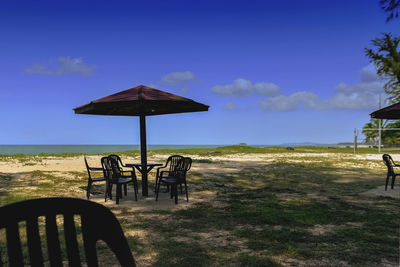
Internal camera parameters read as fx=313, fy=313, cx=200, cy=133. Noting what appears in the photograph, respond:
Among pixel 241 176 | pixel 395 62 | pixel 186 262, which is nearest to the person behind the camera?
pixel 186 262

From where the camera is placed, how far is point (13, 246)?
1.28 meters

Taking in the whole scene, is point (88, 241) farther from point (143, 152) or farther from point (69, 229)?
point (143, 152)

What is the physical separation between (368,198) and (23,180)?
10020 millimetres

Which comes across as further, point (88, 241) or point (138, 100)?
point (138, 100)

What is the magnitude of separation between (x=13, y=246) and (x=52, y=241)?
147 mm

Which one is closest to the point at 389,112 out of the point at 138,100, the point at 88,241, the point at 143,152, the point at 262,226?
the point at 262,226

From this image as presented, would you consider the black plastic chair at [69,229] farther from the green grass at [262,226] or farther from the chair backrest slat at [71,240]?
the green grass at [262,226]

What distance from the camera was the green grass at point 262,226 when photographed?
386 cm

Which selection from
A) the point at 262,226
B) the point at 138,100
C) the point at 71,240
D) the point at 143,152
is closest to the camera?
the point at 71,240

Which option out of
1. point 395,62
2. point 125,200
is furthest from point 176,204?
point 395,62

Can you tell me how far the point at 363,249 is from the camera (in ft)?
13.6

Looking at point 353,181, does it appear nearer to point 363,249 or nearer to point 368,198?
point 368,198

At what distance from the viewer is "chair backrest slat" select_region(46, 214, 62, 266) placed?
1345mm

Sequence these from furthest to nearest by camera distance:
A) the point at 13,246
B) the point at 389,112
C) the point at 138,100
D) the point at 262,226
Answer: the point at 389,112 < the point at 138,100 < the point at 262,226 < the point at 13,246
